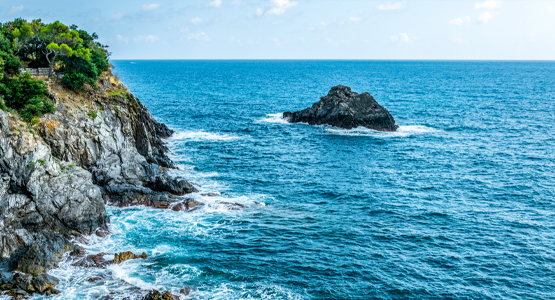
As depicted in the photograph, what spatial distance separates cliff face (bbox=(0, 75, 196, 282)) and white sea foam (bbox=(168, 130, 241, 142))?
69.7 ft

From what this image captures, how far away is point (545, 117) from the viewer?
11294cm

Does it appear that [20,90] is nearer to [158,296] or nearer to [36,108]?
[36,108]

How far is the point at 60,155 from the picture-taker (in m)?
49.5

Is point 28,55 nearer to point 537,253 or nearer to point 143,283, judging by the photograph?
point 143,283

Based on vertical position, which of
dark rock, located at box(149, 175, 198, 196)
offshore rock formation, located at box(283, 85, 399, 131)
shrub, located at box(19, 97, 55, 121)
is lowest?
dark rock, located at box(149, 175, 198, 196)

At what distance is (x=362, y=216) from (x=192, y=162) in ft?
109

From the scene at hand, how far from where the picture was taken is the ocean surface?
122 ft

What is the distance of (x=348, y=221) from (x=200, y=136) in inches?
1976

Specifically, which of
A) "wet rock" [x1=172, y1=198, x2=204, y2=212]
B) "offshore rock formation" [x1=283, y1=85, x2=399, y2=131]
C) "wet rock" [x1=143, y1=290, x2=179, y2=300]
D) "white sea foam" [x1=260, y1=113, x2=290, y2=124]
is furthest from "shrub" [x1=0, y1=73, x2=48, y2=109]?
"offshore rock formation" [x1=283, y1=85, x2=399, y2=131]

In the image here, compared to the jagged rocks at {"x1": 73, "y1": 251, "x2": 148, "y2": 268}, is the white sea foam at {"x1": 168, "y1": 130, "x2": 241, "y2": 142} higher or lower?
higher

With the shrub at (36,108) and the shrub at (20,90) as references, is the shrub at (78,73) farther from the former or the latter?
the shrub at (36,108)

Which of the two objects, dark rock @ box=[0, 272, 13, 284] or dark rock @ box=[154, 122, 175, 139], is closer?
dark rock @ box=[0, 272, 13, 284]

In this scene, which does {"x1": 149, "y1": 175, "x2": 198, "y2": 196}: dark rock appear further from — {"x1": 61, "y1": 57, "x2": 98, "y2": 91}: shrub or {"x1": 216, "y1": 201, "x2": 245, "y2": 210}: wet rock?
{"x1": 61, "y1": 57, "x2": 98, "y2": 91}: shrub

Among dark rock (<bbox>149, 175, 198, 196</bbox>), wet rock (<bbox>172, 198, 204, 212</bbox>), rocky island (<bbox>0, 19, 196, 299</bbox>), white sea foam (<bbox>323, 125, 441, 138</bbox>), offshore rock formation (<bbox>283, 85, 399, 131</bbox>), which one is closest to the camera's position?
rocky island (<bbox>0, 19, 196, 299</bbox>)
